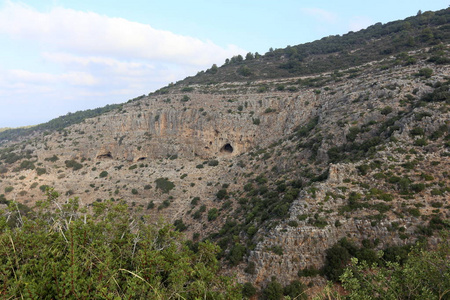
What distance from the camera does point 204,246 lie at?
12.2 metres

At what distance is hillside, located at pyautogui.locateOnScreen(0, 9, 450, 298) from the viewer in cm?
1788

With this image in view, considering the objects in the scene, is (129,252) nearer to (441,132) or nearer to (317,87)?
(441,132)

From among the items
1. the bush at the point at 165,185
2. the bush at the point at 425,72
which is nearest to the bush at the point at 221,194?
the bush at the point at 165,185

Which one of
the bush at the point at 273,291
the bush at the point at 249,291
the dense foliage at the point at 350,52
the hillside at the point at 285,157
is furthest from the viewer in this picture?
the dense foliage at the point at 350,52

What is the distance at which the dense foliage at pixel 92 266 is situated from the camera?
22.6 ft

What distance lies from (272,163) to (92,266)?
2985 cm

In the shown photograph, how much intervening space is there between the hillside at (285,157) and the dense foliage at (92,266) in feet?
34.7

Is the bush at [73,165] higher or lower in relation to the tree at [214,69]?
lower

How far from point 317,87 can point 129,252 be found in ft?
153

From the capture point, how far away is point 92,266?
842 centimetres

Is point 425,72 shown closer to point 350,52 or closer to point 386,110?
point 386,110

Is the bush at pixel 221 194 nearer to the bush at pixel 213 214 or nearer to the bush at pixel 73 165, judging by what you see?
the bush at pixel 213 214

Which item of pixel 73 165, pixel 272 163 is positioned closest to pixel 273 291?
pixel 272 163

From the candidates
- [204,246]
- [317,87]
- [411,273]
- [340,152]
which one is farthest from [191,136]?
[411,273]
